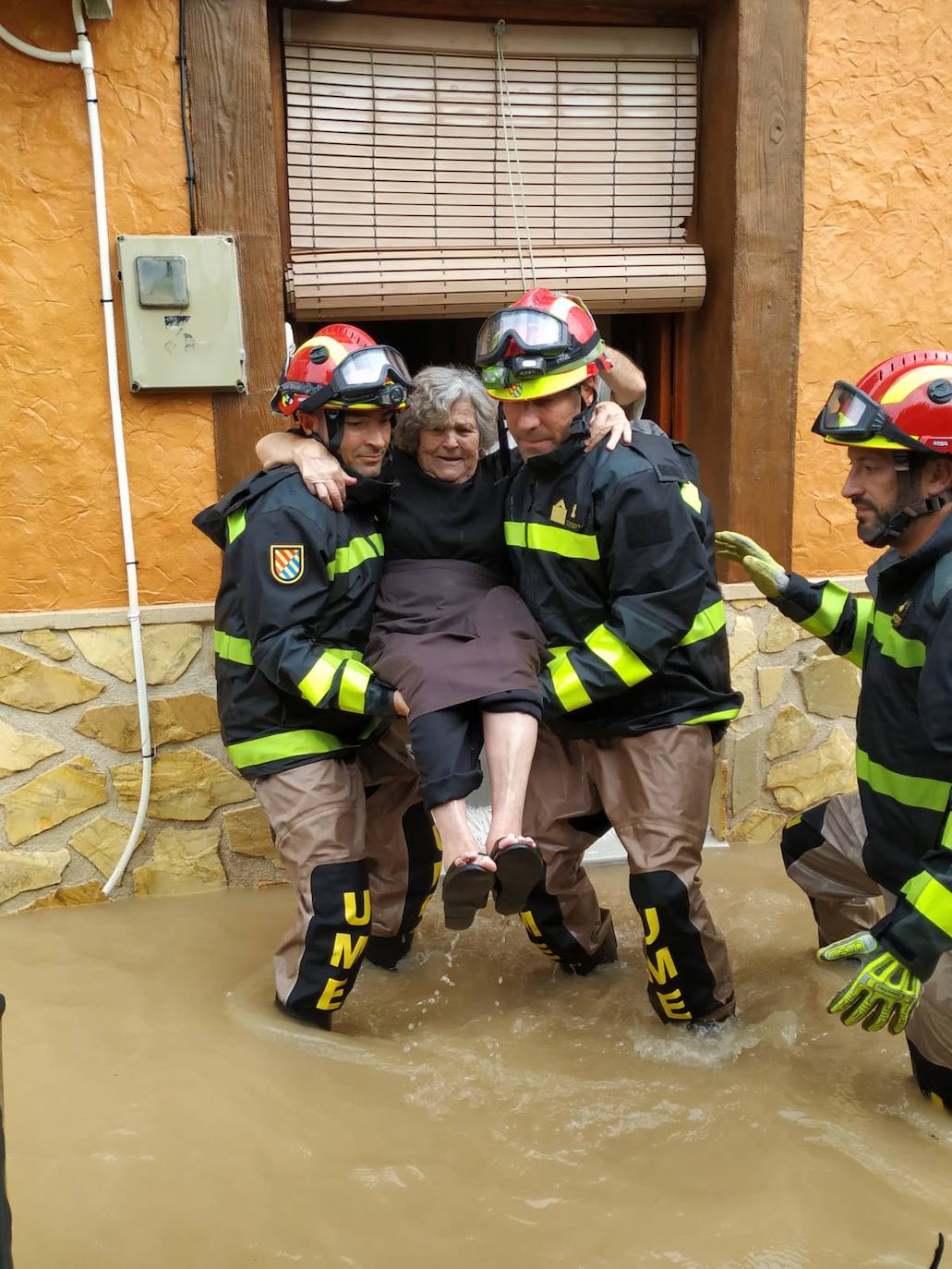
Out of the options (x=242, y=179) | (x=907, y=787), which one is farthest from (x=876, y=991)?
(x=242, y=179)

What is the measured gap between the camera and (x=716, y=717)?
3.73 m

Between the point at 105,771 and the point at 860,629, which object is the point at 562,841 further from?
the point at 105,771

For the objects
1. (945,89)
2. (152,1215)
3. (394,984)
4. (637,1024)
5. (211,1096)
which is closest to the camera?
(152,1215)

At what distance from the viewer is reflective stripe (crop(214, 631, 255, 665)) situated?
Answer: 3.69 meters

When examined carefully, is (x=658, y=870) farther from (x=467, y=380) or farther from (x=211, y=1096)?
(x=467, y=380)

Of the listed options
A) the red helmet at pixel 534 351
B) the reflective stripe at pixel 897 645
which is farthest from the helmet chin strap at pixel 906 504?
the red helmet at pixel 534 351

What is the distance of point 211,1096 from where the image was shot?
10.6ft

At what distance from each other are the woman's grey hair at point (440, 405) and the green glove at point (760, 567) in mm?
879

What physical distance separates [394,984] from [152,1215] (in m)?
1.50

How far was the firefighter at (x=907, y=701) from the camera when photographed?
2.81m

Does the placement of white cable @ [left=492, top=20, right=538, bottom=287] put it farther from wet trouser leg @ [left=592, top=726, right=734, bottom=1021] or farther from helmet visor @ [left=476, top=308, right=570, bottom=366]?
wet trouser leg @ [left=592, top=726, right=734, bottom=1021]

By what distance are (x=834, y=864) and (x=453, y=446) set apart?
5.96 feet

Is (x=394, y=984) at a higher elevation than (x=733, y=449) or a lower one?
lower

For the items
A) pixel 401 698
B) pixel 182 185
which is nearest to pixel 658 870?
pixel 401 698
